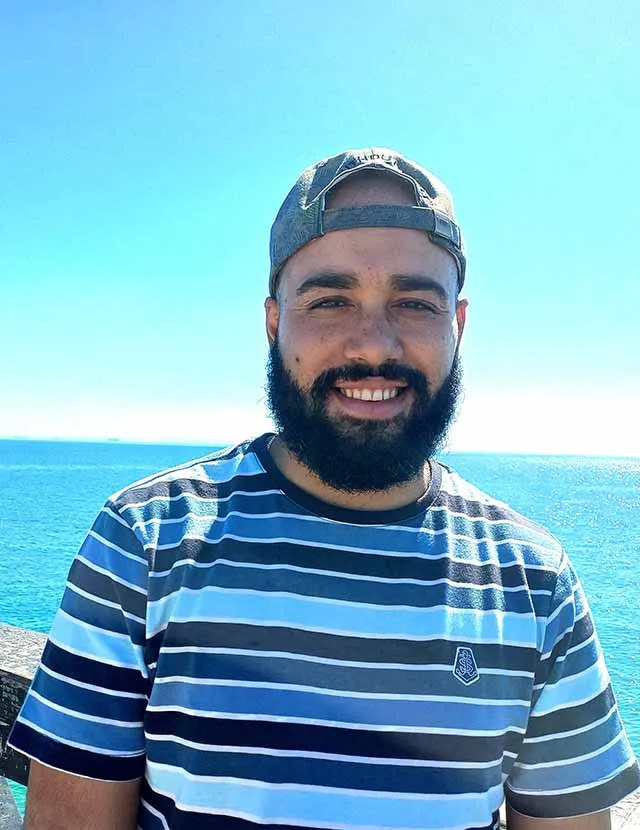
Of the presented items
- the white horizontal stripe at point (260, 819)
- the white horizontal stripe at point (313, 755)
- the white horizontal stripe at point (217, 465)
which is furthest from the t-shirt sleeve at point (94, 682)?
the white horizontal stripe at point (217, 465)

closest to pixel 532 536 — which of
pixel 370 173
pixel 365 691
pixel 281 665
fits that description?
pixel 365 691

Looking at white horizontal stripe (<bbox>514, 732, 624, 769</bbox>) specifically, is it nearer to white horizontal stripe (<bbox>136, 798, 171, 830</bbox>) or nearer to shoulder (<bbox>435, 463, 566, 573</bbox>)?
shoulder (<bbox>435, 463, 566, 573</bbox>)

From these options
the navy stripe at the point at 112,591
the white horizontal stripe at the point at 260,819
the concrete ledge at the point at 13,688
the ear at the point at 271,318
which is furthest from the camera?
the concrete ledge at the point at 13,688

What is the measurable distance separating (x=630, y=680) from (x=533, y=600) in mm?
19822

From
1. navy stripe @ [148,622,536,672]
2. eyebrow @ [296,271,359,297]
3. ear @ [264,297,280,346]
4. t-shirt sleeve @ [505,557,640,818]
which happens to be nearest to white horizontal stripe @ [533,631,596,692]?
t-shirt sleeve @ [505,557,640,818]

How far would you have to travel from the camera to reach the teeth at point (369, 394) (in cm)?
201

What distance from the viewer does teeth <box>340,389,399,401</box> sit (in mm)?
2010

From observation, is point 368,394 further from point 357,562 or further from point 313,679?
point 313,679

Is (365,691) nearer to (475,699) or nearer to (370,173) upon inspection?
(475,699)

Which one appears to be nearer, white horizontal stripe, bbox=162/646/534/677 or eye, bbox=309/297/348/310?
white horizontal stripe, bbox=162/646/534/677

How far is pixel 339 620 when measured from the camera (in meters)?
1.75

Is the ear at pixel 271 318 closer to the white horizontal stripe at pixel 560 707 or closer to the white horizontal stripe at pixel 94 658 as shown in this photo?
the white horizontal stripe at pixel 94 658

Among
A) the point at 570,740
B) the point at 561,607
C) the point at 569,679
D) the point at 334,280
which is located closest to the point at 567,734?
the point at 570,740

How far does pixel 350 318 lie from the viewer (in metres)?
2.00
